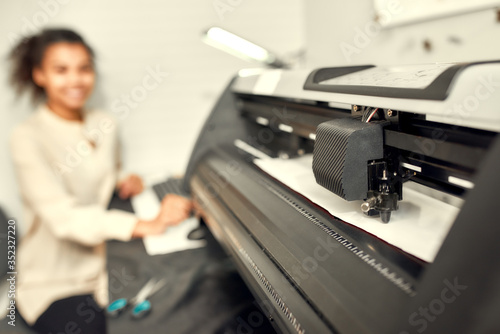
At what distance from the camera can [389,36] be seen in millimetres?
1491

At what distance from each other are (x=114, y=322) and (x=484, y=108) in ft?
2.58

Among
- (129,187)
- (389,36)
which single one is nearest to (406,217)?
(389,36)

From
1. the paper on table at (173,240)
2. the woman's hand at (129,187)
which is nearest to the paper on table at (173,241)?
the paper on table at (173,240)

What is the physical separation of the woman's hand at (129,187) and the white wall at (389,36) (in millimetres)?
1121

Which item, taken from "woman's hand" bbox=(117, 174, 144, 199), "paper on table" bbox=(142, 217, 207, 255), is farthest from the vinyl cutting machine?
"woman's hand" bbox=(117, 174, 144, 199)

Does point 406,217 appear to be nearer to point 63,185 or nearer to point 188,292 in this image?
point 188,292

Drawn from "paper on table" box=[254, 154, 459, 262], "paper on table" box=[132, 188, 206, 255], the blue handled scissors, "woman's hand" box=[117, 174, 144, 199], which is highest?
"paper on table" box=[254, 154, 459, 262]

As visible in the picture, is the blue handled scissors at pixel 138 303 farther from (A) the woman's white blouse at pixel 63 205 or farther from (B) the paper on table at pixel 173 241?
(A) the woman's white blouse at pixel 63 205

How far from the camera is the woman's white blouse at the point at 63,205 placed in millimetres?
1397

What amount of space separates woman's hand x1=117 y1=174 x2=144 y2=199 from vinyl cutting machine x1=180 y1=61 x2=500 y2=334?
0.93 meters

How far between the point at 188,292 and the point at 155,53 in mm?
1349

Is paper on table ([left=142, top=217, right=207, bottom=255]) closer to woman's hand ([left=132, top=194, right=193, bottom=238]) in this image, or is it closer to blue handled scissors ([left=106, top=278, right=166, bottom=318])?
woman's hand ([left=132, top=194, right=193, bottom=238])

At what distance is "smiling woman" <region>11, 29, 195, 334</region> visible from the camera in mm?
1379

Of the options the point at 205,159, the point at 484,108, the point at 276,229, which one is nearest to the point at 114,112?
the point at 205,159
